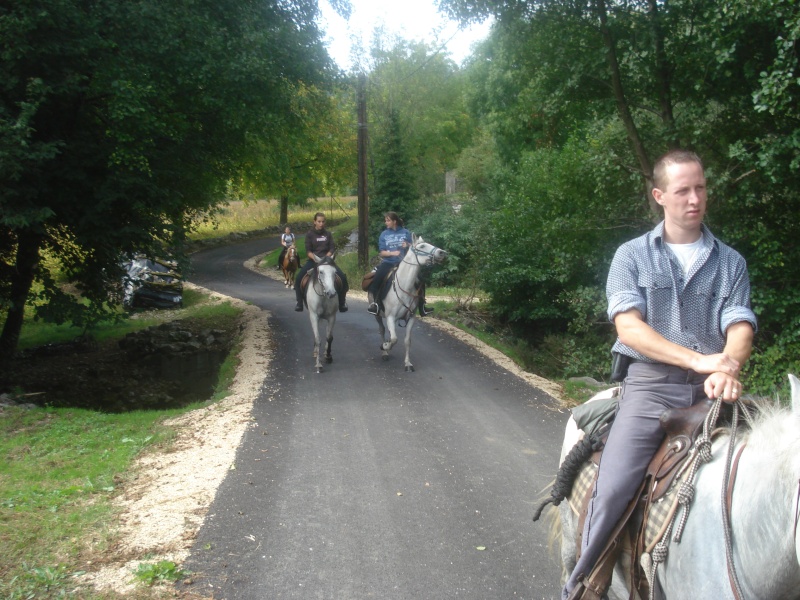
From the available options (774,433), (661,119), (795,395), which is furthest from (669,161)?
(661,119)

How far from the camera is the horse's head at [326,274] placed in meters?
12.6

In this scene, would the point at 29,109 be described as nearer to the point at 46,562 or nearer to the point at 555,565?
the point at 46,562

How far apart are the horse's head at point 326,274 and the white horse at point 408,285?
1194mm

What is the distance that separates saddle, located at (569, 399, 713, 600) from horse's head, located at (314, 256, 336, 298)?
9.54 meters

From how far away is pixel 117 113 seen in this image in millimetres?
11641

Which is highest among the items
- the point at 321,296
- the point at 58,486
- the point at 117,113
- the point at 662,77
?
the point at 662,77

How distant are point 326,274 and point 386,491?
633 centimetres

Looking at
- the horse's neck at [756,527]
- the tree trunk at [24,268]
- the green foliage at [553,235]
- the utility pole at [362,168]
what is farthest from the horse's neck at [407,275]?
the utility pole at [362,168]

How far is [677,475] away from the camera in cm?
307

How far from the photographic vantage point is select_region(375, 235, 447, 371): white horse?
42.1 feet

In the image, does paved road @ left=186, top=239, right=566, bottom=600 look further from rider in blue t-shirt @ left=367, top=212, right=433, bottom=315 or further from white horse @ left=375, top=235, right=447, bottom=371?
rider in blue t-shirt @ left=367, top=212, right=433, bottom=315

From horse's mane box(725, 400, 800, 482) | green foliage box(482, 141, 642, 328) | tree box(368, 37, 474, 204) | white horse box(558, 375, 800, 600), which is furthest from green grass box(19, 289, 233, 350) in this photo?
tree box(368, 37, 474, 204)

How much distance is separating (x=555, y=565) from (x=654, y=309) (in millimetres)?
2963

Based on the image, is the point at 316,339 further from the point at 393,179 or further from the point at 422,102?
the point at 422,102
